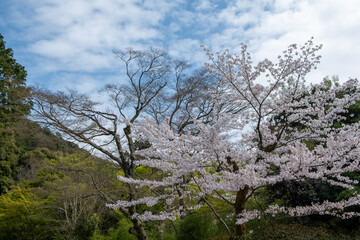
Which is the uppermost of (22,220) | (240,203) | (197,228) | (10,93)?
(10,93)

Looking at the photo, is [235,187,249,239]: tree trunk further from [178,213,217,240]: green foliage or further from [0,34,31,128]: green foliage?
[0,34,31,128]: green foliage

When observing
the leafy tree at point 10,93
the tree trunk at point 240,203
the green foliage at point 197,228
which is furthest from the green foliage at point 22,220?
the tree trunk at point 240,203

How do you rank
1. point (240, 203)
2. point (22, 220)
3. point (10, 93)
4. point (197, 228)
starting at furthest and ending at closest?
point (10, 93), point (22, 220), point (197, 228), point (240, 203)

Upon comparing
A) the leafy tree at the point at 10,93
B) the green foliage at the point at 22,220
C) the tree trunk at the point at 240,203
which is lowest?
the green foliage at the point at 22,220

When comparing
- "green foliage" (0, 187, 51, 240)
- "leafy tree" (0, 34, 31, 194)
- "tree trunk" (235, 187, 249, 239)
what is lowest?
"green foliage" (0, 187, 51, 240)

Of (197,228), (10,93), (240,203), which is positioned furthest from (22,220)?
(240,203)

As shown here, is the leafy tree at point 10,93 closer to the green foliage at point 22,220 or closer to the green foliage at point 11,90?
the green foliage at point 11,90

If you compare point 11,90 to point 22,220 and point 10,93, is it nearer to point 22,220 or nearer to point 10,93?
point 10,93

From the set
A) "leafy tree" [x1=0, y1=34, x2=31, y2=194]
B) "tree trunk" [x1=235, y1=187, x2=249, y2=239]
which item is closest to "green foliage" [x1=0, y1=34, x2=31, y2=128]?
"leafy tree" [x1=0, y1=34, x2=31, y2=194]

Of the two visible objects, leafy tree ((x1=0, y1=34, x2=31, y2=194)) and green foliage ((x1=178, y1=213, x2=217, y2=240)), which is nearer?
green foliage ((x1=178, y1=213, x2=217, y2=240))

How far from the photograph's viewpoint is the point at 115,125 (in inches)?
356

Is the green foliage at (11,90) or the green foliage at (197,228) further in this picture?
the green foliage at (11,90)

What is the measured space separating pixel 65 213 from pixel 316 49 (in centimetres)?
989

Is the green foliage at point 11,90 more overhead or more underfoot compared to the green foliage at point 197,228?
more overhead
